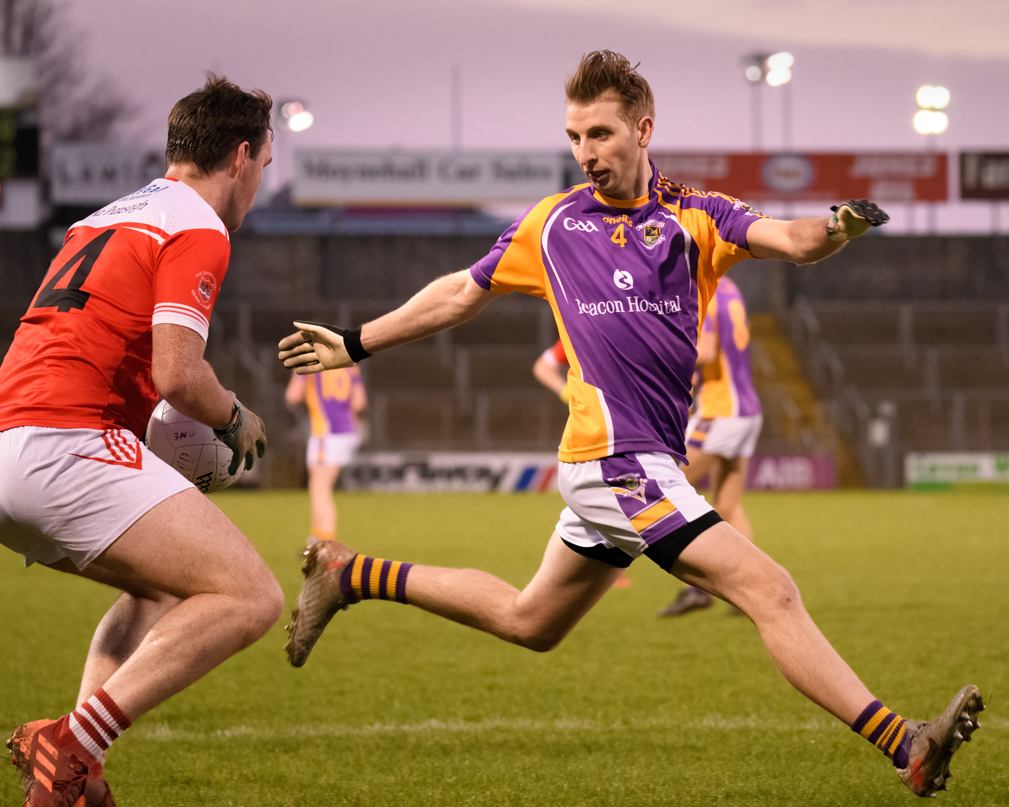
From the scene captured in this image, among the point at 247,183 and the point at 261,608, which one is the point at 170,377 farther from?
the point at 247,183

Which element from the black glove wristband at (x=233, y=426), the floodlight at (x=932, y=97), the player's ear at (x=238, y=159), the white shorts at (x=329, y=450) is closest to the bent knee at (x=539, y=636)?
the black glove wristband at (x=233, y=426)

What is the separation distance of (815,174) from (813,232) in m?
33.1

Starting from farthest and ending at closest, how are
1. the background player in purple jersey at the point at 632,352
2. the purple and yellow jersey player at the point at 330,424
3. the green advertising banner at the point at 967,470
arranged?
the green advertising banner at the point at 967,470, the purple and yellow jersey player at the point at 330,424, the background player in purple jersey at the point at 632,352

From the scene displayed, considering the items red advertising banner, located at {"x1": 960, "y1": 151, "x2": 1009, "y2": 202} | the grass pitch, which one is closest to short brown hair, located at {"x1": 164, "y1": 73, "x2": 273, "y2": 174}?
the grass pitch

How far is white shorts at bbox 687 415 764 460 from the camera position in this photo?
871cm

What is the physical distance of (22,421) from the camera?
3.39m

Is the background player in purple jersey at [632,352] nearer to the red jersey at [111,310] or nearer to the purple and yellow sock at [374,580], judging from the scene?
the purple and yellow sock at [374,580]

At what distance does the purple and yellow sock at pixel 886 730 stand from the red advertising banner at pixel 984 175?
35.1 meters

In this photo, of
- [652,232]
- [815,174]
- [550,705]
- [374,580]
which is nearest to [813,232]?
[652,232]

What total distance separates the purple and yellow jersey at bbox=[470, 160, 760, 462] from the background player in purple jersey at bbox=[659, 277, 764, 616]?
4595mm

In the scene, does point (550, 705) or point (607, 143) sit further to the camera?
point (550, 705)

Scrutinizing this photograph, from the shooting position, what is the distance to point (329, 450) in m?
12.1

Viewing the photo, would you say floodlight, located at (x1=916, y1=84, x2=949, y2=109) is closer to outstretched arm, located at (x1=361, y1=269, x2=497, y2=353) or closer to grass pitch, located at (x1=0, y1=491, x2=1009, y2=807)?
grass pitch, located at (x1=0, y1=491, x2=1009, y2=807)

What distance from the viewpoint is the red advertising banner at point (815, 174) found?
114 feet
